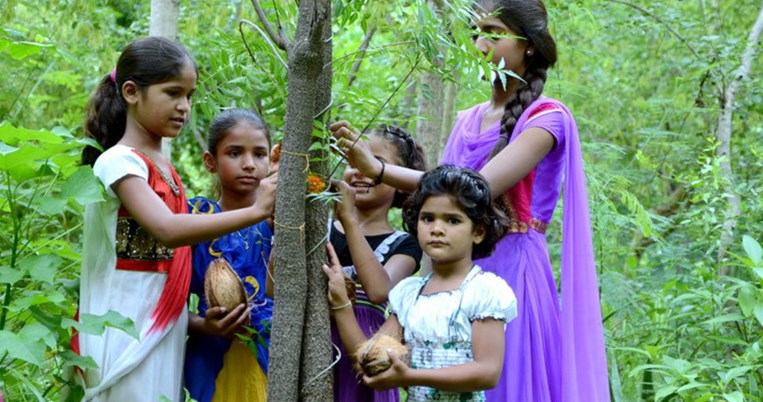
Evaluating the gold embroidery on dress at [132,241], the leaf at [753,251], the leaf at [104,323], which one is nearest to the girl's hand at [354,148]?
the gold embroidery on dress at [132,241]

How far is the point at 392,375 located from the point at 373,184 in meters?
0.77

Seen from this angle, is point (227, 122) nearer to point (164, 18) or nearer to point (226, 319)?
point (226, 319)

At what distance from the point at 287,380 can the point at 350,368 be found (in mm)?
353

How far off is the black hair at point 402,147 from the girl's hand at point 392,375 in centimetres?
79

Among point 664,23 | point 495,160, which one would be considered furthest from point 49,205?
point 664,23

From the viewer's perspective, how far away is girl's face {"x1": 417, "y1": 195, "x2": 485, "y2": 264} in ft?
7.98

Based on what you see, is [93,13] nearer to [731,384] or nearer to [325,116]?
[325,116]

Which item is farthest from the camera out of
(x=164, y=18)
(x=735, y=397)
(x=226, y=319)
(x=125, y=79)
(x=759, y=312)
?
(x=164, y=18)

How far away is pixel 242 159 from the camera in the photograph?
9.62ft

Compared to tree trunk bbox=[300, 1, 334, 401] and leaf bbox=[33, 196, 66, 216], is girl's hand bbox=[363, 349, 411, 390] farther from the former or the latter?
leaf bbox=[33, 196, 66, 216]

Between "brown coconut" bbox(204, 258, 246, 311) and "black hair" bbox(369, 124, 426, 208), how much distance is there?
2.04 feet

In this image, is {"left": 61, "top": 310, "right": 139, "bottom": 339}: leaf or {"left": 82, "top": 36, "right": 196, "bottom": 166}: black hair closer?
{"left": 61, "top": 310, "right": 139, "bottom": 339}: leaf

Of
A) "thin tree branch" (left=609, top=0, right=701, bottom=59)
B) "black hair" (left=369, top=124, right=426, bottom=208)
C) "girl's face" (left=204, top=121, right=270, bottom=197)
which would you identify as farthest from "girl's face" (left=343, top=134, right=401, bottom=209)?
"thin tree branch" (left=609, top=0, right=701, bottom=59)

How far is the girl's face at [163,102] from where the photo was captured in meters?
2.66
